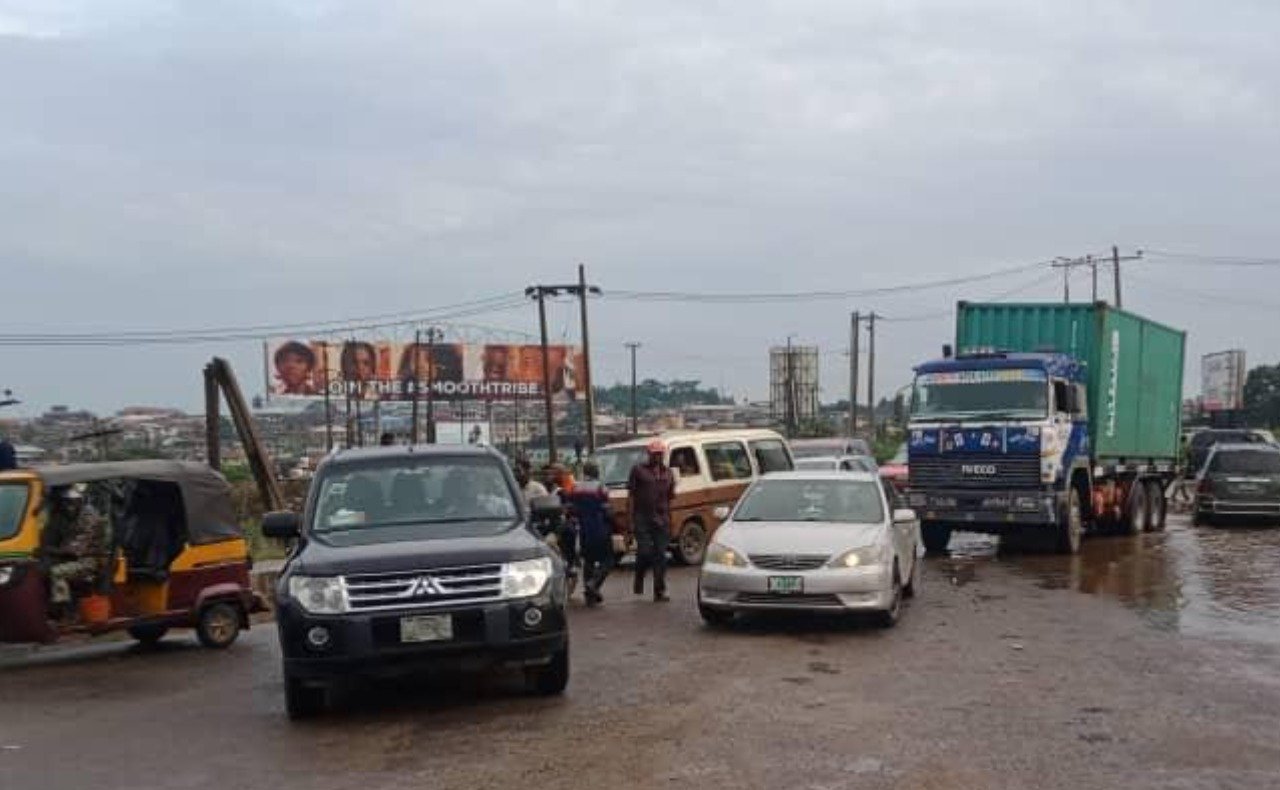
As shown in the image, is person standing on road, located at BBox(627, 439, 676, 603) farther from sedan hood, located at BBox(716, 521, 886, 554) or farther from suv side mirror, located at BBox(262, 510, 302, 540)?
suv side mirror, located at BBox(262, 510, 302, 540)

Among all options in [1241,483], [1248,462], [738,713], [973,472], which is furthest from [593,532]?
[1248,462]

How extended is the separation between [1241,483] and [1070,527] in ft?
26.1

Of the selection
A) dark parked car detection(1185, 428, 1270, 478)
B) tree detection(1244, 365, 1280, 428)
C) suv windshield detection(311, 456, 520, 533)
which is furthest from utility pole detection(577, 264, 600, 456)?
tree detection(1244, 365, 1280, 428)

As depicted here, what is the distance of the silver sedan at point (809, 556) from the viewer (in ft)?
38.8

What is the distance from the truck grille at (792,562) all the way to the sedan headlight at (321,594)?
480 cm

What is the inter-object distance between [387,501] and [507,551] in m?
1.45

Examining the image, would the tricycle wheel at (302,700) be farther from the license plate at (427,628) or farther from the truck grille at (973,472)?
the truck grille at (973,472)

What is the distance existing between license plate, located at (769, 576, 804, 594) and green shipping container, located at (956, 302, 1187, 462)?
10.3 meters

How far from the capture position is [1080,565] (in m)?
18.7

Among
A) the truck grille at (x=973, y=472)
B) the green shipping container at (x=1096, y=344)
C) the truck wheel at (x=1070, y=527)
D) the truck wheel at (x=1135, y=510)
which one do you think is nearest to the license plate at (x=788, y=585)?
the truck grille at (x=973, y=472)

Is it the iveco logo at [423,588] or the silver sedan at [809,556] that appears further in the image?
the silver sedan at [809,556]

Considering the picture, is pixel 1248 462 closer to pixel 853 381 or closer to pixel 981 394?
pixel 981 394

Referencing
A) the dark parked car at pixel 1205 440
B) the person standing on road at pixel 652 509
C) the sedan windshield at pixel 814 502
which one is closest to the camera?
the sedan windshield at pixel 814 502

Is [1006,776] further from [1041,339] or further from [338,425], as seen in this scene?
[338,425]
